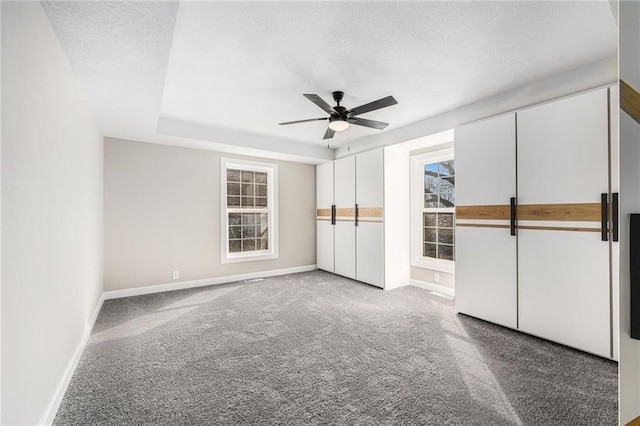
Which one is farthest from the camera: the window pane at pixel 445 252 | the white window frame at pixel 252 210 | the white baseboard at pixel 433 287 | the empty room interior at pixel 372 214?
the white window frame at pixel 252 210

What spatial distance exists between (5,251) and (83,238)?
171 cm

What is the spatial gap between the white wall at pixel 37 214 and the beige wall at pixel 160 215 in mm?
1829

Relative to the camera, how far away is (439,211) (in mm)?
4461

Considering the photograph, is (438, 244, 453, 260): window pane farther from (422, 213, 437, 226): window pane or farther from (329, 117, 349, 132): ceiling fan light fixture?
(329, 117, 349, 132): ceiling fan light fixture

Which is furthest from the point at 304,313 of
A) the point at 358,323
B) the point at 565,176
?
the point at 565,176

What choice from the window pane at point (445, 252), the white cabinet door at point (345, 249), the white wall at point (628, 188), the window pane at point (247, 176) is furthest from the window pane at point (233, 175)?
the white wall at point (628, 188)

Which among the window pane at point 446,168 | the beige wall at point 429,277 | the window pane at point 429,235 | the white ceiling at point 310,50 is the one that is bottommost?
the beige wall at point 429,277

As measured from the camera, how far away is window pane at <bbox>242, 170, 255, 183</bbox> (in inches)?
211

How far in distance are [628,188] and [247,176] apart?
5118 mm

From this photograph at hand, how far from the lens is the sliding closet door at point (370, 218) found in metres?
4.54

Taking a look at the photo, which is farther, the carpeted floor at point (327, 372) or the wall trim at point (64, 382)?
the carpeted floor at point (327, 372)

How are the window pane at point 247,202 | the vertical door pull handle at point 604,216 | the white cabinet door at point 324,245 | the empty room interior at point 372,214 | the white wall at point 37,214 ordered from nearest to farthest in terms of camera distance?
the white wall at point 37,214 → the empty room interior at point 372,214 → the vertical door pull handle at point 604,216 → the window pane at point 247,202 → the white cabinet door at point 324,245

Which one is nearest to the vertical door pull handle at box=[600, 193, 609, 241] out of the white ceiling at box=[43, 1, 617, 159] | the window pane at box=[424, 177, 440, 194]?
the white ceiling at box=[43, 1, 617, 159]

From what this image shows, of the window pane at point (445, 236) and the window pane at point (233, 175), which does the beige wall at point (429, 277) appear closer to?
the window pane at point (445, 236)
